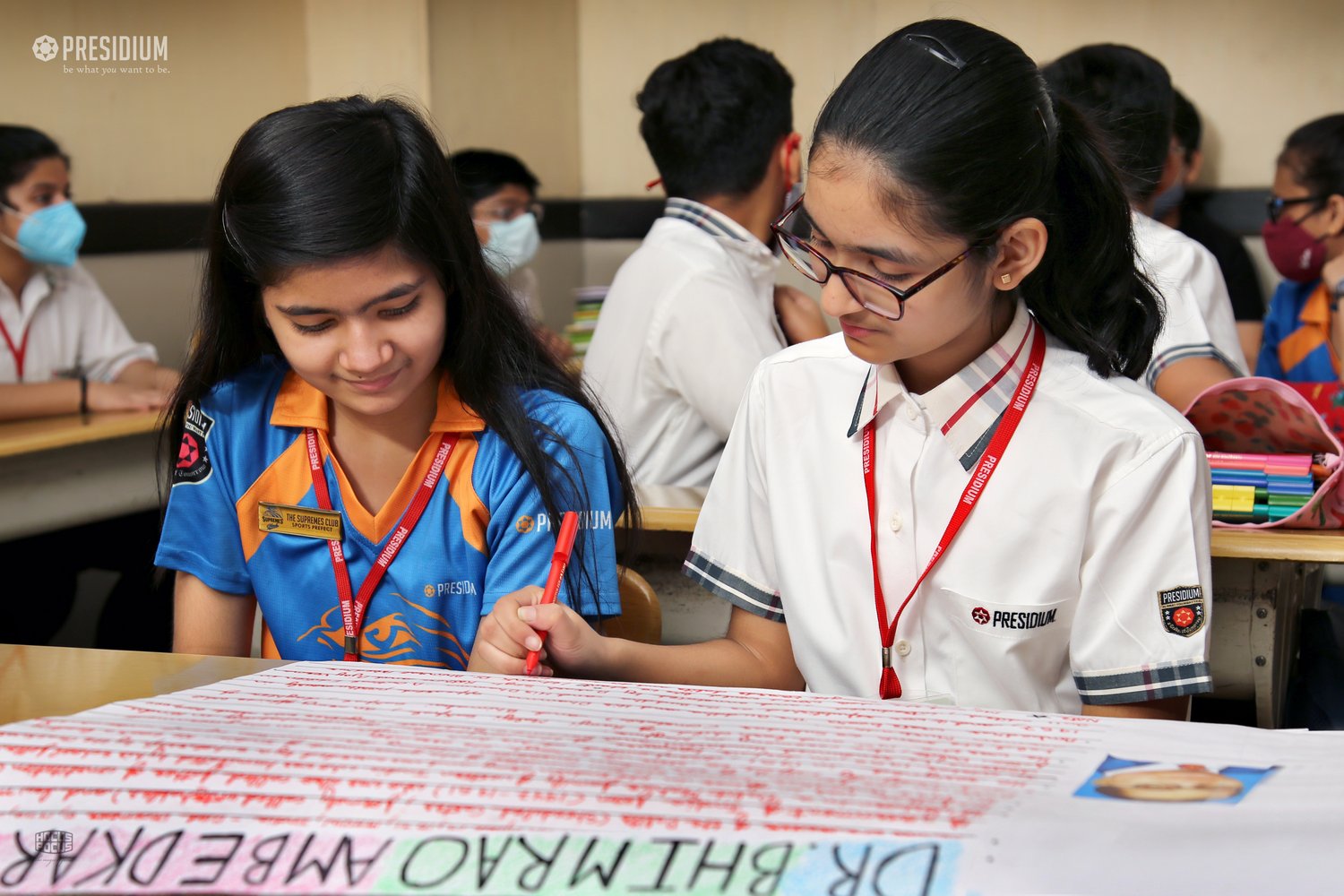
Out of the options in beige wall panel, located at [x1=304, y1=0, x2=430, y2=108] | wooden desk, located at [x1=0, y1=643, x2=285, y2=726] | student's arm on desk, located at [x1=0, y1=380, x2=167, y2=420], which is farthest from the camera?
beige wall panel, located at [x1=304, y1=0, x2=430, y2=108]

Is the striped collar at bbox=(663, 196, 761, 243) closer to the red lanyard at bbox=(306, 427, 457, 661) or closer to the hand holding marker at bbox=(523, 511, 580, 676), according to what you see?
the red lanyard at bbox=(306, 427, 457, 661)

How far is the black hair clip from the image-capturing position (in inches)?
40.6

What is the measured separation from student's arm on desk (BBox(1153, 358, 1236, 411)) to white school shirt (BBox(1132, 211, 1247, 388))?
14 millimetres

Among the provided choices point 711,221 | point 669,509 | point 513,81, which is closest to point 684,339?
point 711,221

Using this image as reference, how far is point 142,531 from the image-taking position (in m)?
3.28

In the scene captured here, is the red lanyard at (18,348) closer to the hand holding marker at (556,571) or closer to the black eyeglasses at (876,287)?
the hand holding marker at (556,571)

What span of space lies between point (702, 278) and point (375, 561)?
109cm

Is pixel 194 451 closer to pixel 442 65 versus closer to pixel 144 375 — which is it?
pixel 144 375

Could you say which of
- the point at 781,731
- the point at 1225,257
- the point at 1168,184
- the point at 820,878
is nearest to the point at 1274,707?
the point at 781,731

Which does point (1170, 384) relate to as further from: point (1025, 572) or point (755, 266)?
point (1025, 572)

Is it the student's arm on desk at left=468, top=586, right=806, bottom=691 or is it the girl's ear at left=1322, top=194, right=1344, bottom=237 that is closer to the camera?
the student's arm on desk at left=468, top=586, right=806, bottom=691

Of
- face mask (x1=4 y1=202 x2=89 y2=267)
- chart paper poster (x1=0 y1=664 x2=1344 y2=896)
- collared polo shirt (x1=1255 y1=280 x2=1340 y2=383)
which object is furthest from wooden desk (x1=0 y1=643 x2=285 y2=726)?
collared polo shirt (x1=1255 y1=280 x2=1340 y2=383)

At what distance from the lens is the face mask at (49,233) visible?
314 cm

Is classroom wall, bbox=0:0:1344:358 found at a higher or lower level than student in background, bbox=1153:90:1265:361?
higher
